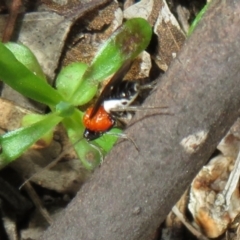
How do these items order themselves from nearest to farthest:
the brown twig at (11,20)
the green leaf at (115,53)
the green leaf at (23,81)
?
the green leaf at (23,81), the green leaf at (115,53), the brown twig at (11,20)

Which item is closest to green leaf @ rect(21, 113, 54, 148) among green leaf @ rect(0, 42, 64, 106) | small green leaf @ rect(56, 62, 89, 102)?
green leaf @ rect(0, 42, 64, 106)

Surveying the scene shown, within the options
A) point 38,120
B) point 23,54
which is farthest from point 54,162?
point 23,54

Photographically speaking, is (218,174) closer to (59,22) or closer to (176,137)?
(176,137)

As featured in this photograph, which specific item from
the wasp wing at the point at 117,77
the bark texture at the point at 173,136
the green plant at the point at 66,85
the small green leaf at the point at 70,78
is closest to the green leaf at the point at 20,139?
the green plant at the point at 66,85

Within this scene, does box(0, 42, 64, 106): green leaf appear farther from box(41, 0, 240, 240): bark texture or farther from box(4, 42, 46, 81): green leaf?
box(41, 0, 240, 240): bark texture

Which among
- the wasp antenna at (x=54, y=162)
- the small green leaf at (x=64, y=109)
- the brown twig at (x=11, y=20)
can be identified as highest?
the brown twig at (x=11, y=20)

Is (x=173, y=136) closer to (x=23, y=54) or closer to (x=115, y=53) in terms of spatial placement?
(x=115, y=53)

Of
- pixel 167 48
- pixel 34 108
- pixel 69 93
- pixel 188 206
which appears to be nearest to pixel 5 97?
pixel 34 108

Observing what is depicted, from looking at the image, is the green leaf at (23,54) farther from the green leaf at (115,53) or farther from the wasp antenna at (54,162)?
the wasp antenna at (54,162)
